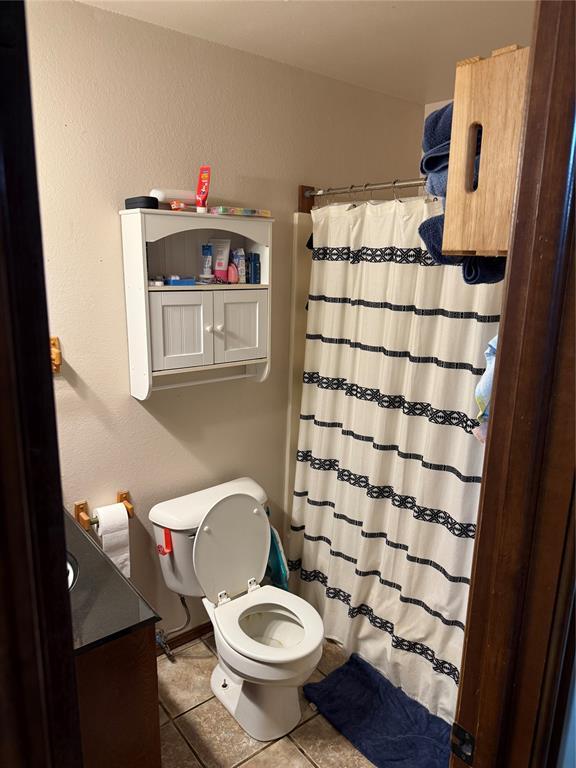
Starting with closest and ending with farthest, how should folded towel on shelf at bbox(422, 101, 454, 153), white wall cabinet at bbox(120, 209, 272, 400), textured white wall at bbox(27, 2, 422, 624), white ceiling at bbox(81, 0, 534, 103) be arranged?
folded towel on shelf at bbox(422, 101, 454, 153)
white ceiling at bbox(81, 0, 534, 103)
textured white wall at bbox(27, 2, 422, 624)
white wall cabinet at bbox(120, 209, 272, 400)

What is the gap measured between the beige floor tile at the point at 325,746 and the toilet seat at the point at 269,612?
1.02 feet

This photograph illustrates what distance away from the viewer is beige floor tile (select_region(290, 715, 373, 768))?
1.92 metres

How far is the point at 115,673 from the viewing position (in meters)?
1.36

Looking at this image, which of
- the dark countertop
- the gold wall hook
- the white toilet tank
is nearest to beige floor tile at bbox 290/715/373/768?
the white toilet tank

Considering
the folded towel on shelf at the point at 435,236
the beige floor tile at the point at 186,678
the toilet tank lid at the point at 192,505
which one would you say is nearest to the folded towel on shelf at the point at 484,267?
the folded towel on shelf at the point at 435,236

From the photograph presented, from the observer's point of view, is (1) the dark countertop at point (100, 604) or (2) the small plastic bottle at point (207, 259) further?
(2) the small plastic bottle at point (207, 259)

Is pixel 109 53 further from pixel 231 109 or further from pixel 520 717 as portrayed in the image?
pixel 520 717

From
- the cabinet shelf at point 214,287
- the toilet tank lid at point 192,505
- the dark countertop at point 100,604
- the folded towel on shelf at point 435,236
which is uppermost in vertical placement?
the folded towel on shelf at point 435,236

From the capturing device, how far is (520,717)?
27.5 inches

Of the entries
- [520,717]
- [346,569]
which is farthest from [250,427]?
[520,717]

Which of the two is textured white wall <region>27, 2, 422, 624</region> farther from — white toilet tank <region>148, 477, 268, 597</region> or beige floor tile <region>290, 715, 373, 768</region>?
beige floor tile <region>290, 715, 373, 768</region>

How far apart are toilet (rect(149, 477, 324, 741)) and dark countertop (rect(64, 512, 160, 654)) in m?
0.51

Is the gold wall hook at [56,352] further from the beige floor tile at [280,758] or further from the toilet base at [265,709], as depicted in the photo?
the beige floor tile at [280,758]

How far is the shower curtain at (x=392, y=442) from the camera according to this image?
75.0 inches
